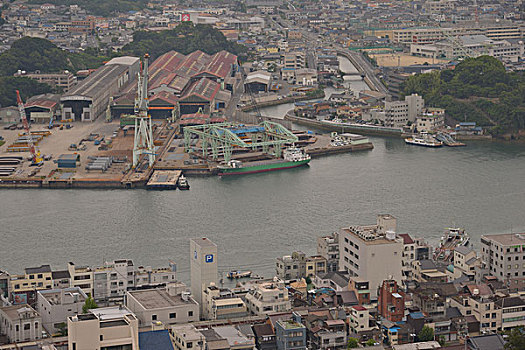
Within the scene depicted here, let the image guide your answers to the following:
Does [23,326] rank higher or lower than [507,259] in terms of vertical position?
lower

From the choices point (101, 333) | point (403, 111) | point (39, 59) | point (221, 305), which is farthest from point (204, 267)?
point (39, 59)

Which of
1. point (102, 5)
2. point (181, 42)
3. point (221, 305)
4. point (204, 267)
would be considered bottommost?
point (221, 305)

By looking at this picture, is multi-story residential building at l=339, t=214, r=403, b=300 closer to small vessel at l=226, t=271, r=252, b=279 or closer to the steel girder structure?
small vessel at l=226, t=271, r=252, b=279

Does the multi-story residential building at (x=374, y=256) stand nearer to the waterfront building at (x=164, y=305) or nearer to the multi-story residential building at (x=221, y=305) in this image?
the multi-story residential building at (x=221, y=305)

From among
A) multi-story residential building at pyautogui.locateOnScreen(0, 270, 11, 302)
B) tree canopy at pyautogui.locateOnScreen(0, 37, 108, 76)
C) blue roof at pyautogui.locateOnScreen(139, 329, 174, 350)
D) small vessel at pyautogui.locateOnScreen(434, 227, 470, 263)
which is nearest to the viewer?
blue roof at pyautogui.locateOnScreen(139, 329, 174, 350)

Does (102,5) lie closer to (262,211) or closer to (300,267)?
(262,211)

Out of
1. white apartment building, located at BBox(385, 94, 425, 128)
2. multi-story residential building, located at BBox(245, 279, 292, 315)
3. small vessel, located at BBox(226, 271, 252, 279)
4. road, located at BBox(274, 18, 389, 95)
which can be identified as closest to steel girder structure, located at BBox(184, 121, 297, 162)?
white apartment building, located at BBox(385, 94, 425, 128)
